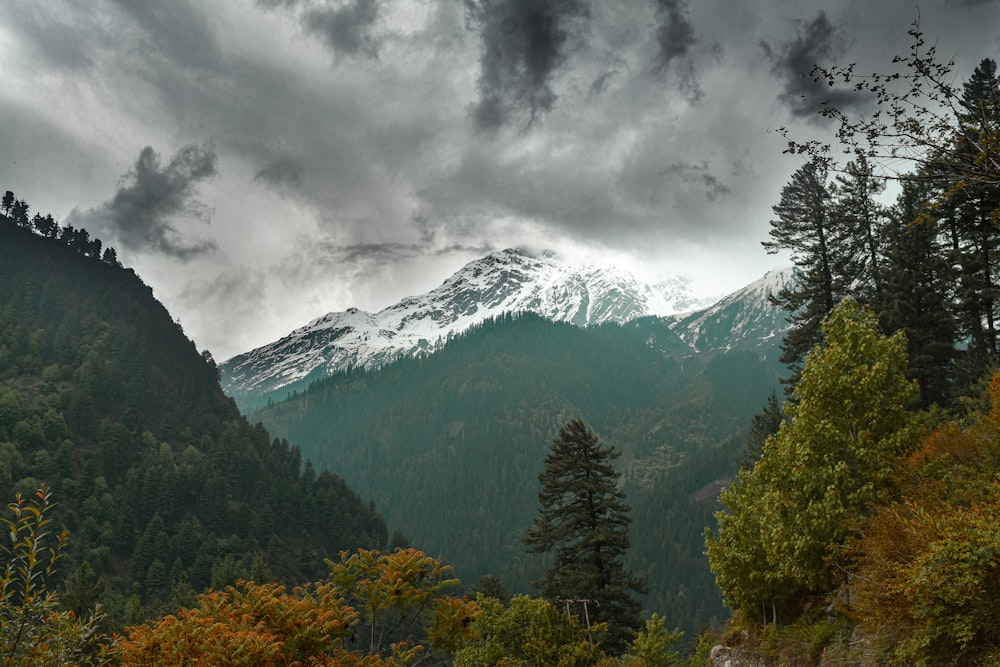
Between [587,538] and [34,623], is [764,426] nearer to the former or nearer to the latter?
[587,538]

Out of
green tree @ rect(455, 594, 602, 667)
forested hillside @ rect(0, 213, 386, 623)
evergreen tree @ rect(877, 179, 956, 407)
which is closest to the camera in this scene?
green tree @ rect(455, 594, 602, 667)

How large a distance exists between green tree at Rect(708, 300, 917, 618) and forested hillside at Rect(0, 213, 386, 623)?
6887 centimetres

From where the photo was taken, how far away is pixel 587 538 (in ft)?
103

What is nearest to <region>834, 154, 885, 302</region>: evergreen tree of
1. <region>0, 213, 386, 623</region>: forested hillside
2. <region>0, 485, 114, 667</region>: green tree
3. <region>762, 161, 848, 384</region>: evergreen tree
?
<region>762, 161, 848, 384</region>: evergreen tree

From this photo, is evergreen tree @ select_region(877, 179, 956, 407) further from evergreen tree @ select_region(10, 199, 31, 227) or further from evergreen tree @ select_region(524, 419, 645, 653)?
Result: evergreen tree @ select_region(10, 199, 31, 227)

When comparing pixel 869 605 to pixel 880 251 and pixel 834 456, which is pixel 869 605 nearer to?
pixel 834 456

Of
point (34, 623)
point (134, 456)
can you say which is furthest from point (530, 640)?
point (134, 456)

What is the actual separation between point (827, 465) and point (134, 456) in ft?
511

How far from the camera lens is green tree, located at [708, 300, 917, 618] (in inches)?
596

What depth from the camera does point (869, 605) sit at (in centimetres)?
1201

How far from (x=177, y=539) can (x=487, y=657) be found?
109839 millimetres

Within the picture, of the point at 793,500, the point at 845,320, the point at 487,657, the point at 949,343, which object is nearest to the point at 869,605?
the point at 793,500

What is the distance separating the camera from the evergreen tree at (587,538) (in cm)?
3072

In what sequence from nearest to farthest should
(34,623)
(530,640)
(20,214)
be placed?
(34,623) < (530,640) < (20,214)
